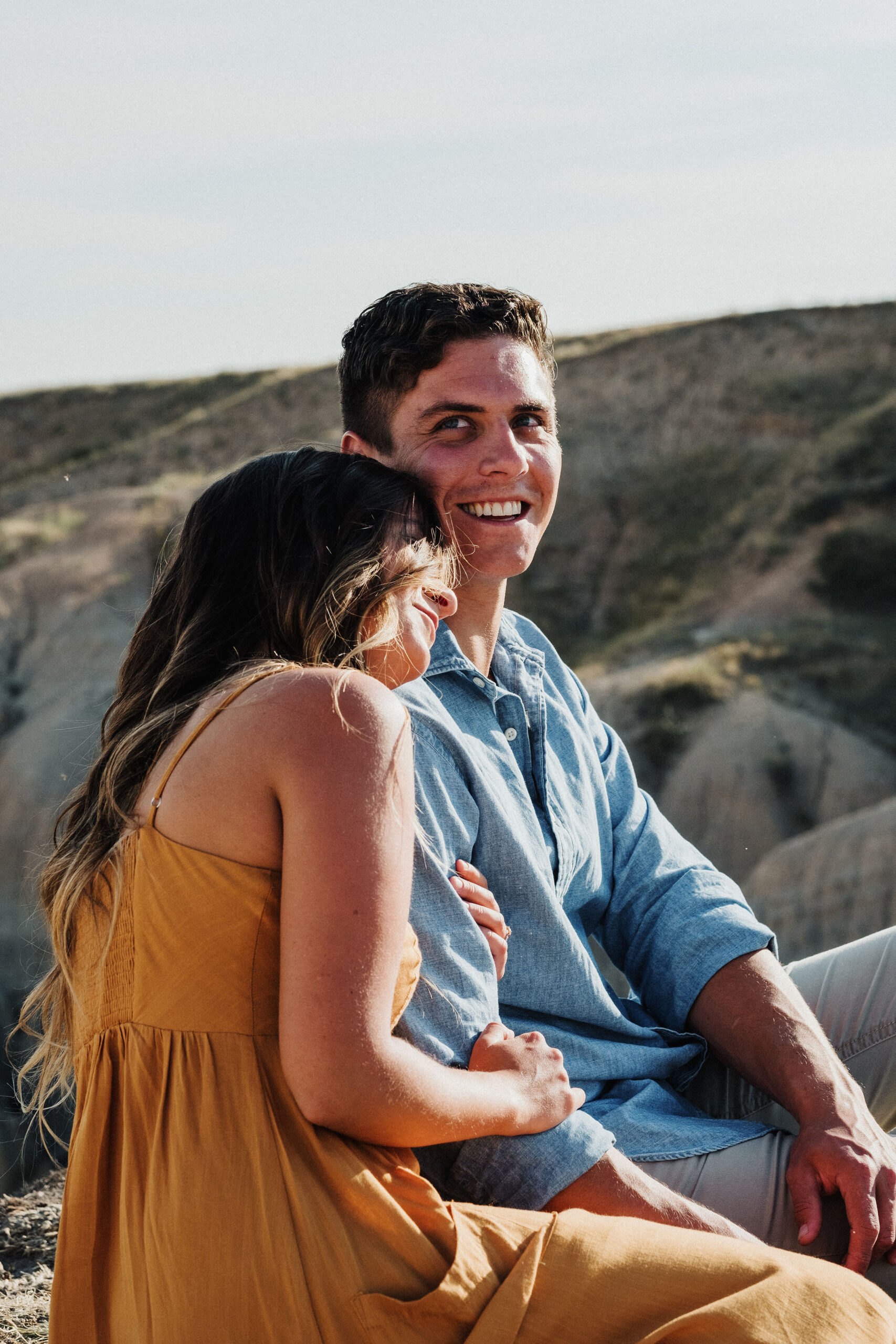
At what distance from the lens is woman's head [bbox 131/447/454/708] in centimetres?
202

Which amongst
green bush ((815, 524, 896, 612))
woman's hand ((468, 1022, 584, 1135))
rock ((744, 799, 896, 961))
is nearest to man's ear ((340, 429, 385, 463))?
woman's hand ((468, 1022, 584, 1135))

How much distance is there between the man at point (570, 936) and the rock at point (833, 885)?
9374 mm

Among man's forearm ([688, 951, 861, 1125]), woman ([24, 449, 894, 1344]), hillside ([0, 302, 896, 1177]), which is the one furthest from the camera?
hillside ([0, 302, 896, 1177])

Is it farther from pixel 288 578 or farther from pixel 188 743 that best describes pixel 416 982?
pixel 288 578

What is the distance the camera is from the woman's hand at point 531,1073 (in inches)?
81.9

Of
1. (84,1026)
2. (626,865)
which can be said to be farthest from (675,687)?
(84,1026)

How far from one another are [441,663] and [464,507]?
0.41m

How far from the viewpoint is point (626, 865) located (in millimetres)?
2932

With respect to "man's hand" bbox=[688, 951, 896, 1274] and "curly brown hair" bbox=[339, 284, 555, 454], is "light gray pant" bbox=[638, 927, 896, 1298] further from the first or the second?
"curly brown hair" bbox=[339, 284, 555, 454]

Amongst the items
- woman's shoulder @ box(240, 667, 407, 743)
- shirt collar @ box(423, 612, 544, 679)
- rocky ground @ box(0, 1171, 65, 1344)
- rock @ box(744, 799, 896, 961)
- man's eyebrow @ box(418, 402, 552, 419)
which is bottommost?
rock @ box(744, 799, 896, 961)

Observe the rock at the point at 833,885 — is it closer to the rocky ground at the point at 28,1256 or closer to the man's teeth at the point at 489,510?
the rocky ground at the point at 28,1256

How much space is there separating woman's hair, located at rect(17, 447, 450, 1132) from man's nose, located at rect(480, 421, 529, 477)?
652 mm

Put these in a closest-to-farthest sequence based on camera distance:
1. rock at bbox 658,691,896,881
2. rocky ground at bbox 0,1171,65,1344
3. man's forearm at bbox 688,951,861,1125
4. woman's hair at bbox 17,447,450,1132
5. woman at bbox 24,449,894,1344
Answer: woman at bbox 24,449,894,1344 → woman's hair at bbox 17,447,450,1132 → man's forearm at bbox 688,951,861,1125 → rocky ground at bbox 0,1171,65,1344 → rock at bbox 658,691,896,881

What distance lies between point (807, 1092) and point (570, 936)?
54 centimetres
